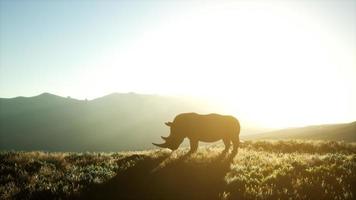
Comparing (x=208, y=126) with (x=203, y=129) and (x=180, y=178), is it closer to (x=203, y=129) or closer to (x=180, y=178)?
(x=203, y=129)

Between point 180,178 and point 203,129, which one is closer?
point 180,178

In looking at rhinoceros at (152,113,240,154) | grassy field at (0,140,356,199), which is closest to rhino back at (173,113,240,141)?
rhinoceros at (152,113,240,154)

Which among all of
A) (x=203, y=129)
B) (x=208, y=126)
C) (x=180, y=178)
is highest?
(x=208, y=126)

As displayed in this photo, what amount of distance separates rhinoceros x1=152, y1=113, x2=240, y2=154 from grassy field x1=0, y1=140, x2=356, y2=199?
1.04 m

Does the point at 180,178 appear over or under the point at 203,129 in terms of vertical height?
under

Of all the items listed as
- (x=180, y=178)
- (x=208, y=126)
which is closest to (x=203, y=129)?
(x=208, y=126)

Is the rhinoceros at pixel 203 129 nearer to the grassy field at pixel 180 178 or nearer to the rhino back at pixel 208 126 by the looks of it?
the rhino back at pixel 208 126

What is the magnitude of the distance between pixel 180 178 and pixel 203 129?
18.5ft

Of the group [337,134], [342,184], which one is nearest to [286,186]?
[342,184]

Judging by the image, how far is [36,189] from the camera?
14.4 meters

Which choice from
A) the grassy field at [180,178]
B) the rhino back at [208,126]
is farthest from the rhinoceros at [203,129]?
the grassy field at [180,178]

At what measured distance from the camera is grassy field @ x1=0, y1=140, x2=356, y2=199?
13.4m

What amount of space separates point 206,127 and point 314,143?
41.4 feet

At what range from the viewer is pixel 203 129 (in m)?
20.5
